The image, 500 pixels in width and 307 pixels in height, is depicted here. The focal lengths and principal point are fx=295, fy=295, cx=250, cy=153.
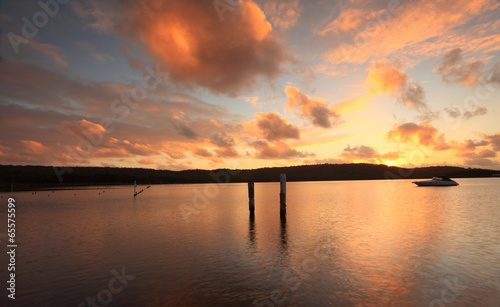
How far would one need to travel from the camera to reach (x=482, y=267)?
15.5 meters

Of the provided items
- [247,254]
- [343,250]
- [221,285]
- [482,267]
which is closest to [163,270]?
[221,285]

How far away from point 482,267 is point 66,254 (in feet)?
80.1

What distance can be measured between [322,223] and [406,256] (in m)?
13.8

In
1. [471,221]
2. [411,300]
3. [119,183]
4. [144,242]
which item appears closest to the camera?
[411,300]

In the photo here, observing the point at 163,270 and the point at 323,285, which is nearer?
the point at 323,285

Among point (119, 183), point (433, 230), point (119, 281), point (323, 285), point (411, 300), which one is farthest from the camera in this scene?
point (119, 183)

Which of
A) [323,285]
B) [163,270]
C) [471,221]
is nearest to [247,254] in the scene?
[163,270]

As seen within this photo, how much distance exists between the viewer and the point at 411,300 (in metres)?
11.4

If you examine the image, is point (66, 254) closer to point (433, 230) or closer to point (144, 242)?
point (144, 242)

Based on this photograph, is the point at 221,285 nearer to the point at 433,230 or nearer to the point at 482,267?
the point at 482,267

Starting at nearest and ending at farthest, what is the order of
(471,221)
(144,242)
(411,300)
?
(411,300), (144,242), (471,221)

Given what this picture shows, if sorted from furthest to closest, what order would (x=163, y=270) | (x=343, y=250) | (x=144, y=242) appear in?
(x=144, y=242), (x=343, y=250), (x=163, y=270)

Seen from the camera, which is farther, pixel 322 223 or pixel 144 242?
pixel 322 223

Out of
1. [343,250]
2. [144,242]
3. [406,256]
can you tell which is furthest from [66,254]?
[406,256]
